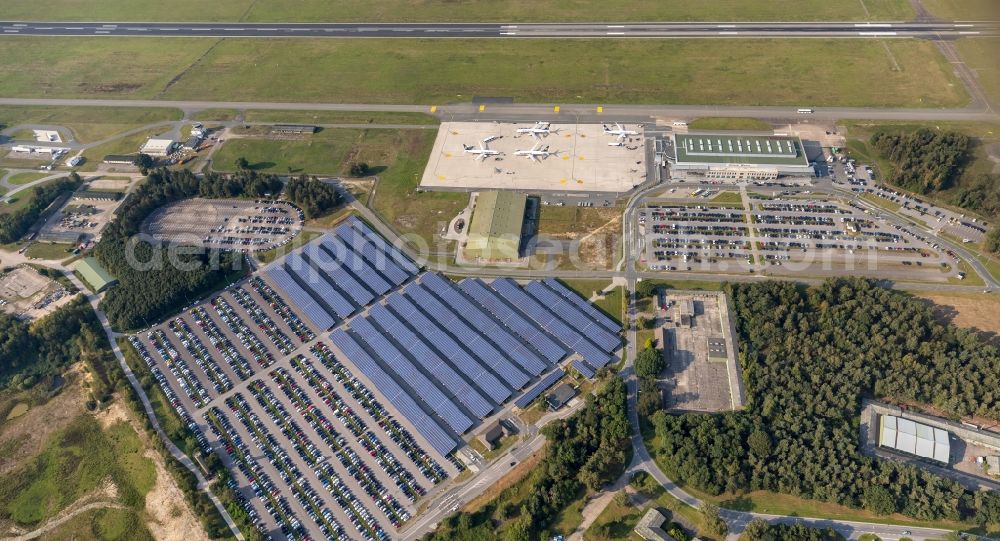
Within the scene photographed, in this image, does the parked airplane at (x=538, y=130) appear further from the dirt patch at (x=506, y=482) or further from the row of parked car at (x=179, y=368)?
the row of parked car at (x=179, y=368)

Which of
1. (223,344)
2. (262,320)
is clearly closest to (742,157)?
(262,320)

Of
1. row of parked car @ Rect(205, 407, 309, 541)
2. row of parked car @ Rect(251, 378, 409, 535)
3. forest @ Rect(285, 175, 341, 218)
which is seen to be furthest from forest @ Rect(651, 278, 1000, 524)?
forest @ Rect(285, 175, 341, 218)

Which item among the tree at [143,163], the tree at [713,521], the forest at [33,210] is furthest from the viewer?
the tree at [143,163]

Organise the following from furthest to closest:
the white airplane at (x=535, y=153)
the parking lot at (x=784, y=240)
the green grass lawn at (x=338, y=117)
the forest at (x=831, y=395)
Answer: the green grass lawn at (x=338, y=117), the white airplane at (x=535, y=153), the parking lot at (x=784, y=240), the forest at (x=831, y=395)

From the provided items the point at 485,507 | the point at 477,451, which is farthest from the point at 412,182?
the point at 485,507

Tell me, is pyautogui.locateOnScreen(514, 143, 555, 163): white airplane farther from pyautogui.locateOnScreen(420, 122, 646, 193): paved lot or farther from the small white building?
the small white building

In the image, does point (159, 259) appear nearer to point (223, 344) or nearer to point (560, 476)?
point (223, 344)

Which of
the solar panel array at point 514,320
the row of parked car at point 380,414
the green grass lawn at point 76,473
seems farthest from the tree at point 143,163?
the solar panel array at point 514,320

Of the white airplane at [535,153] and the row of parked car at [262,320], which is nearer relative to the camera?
the row of parked car at [262,320]
